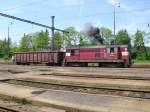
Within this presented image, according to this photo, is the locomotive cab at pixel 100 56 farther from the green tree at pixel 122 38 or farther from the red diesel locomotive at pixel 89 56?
the green tree at pixel 122 38

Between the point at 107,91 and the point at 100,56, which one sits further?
the point at 100,56

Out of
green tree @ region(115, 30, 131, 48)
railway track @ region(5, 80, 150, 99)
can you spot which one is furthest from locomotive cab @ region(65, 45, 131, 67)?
green tree @ region(115, 30, 131, 48)

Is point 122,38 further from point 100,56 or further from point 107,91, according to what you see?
point 107,91

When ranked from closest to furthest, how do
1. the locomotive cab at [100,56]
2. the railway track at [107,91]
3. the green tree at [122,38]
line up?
the railway track at [107,91], the locomotive cab at [100,56], the green tree at [122,38]

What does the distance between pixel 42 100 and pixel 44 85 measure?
5.81 m

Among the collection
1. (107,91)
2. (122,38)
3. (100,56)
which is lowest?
(107,91)

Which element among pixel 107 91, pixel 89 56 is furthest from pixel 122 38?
pixel 107 91

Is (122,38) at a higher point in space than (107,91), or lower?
higher

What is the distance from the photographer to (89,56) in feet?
127

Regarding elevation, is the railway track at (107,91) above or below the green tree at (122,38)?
below

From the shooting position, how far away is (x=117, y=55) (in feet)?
118

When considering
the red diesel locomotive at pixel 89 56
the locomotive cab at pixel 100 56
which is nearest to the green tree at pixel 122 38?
the red diesel locomotive at pixel 89 56

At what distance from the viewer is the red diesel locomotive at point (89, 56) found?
1422 inches

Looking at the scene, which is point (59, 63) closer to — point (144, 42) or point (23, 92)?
point (23, 92)
